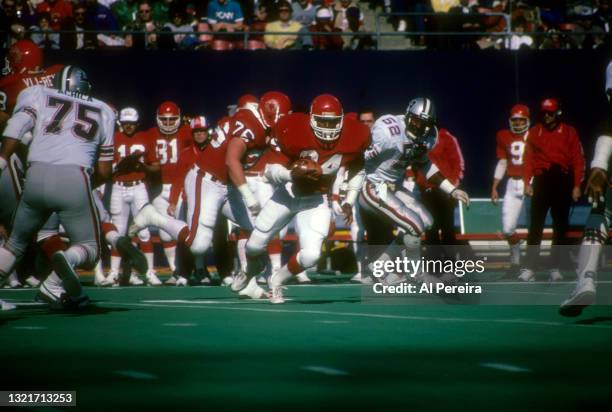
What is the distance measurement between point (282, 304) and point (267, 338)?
2.73 meters

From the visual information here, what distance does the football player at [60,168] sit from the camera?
8758 millimetres

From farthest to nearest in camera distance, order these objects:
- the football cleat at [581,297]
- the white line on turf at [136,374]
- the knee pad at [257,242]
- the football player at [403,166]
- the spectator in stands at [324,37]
→ the spectator in stands at [324,37] → the football player at [403,166] → the knee pad at [257,242] → the football cleat at [581,297] → the white line on turf at [136,374]

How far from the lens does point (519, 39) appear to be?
63.3 ft

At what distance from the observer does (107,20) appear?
59.5ft

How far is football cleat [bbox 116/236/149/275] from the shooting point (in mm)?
10969

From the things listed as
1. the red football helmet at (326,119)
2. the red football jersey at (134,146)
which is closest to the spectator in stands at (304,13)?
the red football jersey at (134,146)

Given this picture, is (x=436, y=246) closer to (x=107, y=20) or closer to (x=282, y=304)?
(x=282, y=304)

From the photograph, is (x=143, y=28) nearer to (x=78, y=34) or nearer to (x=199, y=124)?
(x=78, y=34)

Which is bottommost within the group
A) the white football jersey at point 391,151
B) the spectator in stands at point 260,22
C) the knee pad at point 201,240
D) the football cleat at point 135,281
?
the football cleat at point 135,281

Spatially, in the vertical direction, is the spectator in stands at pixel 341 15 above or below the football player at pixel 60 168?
above

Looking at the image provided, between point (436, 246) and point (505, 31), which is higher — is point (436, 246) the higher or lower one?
the lower one

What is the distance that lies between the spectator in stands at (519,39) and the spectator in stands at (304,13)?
325cm

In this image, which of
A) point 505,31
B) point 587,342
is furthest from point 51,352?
point 505,31

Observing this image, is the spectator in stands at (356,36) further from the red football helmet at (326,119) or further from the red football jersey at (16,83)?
the red football jersey at (16,83)
